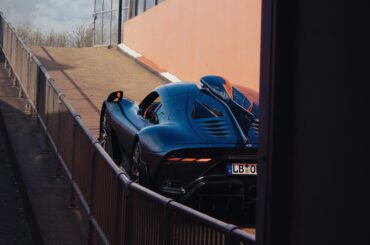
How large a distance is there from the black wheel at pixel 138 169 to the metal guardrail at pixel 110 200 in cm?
54

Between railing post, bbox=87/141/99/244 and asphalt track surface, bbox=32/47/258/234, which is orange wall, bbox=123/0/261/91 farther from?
railing post, bbox=87/141/99/244

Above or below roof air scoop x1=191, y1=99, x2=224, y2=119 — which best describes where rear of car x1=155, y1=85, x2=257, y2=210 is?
below

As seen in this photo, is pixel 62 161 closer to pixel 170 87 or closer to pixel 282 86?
pixel 170 87

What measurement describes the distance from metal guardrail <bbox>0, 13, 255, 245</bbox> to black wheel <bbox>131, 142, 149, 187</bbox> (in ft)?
1.78

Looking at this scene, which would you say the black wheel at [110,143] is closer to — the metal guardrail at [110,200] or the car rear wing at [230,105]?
the metal guardrail at [110,200]

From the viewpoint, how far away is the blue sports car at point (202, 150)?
719cm

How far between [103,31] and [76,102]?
1744cm

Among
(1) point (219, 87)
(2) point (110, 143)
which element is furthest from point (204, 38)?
(1) point (219, 87)

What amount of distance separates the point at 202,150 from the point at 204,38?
12.6 m

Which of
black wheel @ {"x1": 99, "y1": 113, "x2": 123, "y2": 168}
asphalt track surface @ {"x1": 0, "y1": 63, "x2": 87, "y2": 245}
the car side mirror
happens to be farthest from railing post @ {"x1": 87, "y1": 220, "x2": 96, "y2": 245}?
the car side mirror

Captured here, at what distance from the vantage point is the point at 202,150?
23.5ft

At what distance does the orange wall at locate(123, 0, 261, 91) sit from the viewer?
1600cm

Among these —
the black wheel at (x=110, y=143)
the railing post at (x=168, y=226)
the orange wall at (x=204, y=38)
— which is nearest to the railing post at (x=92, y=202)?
the black wheel at (x=110, y=143)

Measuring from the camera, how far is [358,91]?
210cm
